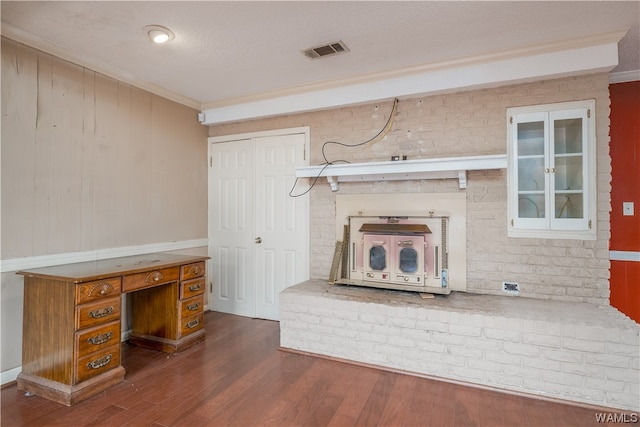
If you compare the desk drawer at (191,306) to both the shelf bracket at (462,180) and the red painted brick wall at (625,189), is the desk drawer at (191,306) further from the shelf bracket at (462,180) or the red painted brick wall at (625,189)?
the red painted brick wall at (625,189)

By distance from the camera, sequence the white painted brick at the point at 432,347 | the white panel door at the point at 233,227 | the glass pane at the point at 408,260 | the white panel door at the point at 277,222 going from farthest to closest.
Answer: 1. the white panel door at the point at 233,227
2. the white panel door at the point at 277,222
3. the glass pane at the point at 408,260
4. the white painted brick at the point at 432,347

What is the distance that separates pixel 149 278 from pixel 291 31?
2.29m

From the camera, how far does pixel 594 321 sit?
2.30 meters

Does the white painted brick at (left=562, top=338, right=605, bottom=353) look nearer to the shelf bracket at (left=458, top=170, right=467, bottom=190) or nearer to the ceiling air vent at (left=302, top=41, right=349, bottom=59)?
the shelf bracket at (left=458, top=170, right=467, bottom=190)

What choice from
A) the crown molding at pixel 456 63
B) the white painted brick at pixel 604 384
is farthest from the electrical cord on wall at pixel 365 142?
the white painted brick at pixel 604 384

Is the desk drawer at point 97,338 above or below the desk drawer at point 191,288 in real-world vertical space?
below

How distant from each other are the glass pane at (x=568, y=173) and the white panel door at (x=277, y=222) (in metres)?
2.42

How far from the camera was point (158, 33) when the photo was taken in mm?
2496

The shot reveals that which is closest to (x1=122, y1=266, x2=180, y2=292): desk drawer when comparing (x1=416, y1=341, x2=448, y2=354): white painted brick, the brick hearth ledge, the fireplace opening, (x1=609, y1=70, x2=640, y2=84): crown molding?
the brick hearth ledge

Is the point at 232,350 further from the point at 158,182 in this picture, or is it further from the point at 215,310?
the point at 158,182

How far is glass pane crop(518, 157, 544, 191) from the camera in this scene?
9.59 feet

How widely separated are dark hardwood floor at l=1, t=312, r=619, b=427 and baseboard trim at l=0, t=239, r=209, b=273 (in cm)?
91

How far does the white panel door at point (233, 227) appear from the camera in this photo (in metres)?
4.12

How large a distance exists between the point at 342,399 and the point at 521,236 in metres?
2.07
